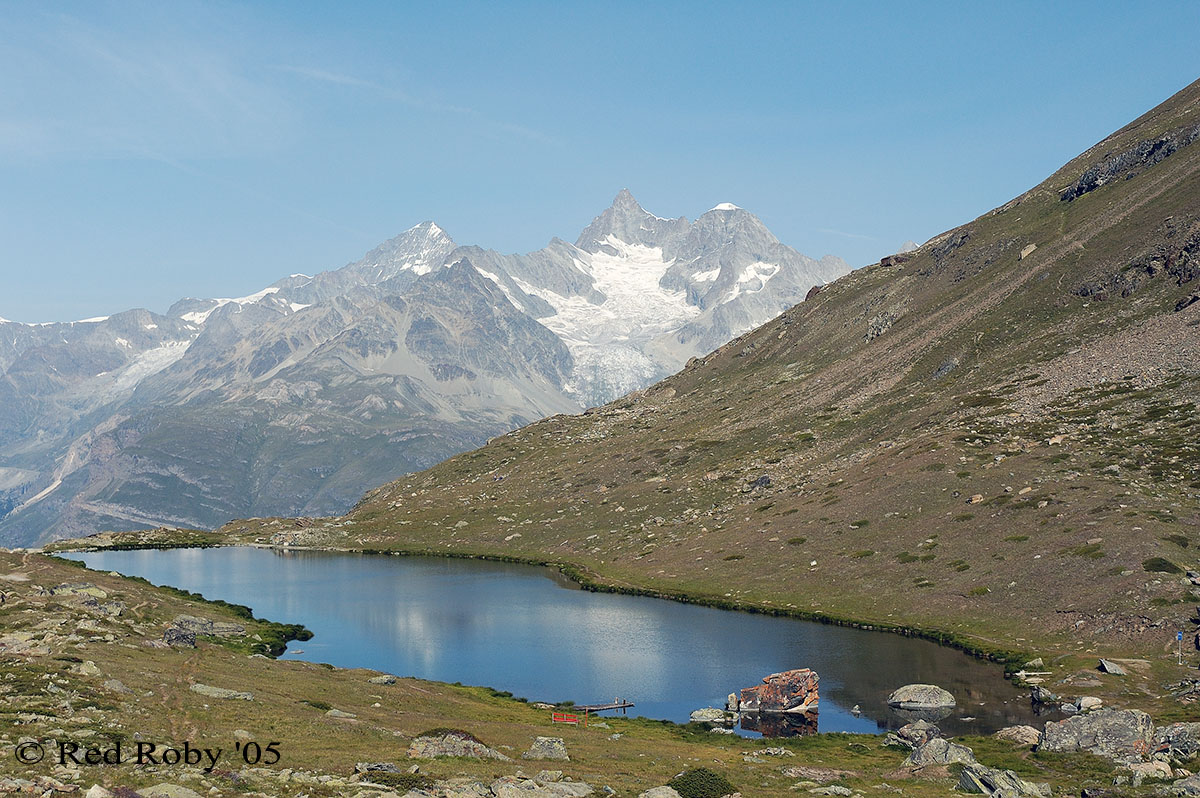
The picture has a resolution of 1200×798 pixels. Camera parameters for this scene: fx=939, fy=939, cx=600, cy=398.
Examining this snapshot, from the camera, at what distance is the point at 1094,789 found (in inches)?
2233

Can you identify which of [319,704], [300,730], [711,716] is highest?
[300,730]

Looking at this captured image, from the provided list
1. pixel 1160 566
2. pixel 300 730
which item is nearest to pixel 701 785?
pixel 300 730

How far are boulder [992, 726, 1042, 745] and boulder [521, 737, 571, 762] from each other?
1360 inches

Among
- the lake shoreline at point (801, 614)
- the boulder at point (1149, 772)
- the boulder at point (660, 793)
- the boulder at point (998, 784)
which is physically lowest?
the lake shoreline at point (801, 614)

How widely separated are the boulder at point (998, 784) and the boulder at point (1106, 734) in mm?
9930

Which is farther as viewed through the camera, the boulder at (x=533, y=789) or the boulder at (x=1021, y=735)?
the boulder at (x=1021, y=735)

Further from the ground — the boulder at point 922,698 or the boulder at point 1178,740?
the boulder at point 1178,740

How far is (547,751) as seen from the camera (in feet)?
208

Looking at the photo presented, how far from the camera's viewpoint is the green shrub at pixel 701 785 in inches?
2154

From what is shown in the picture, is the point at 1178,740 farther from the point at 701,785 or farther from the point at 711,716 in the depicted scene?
the point at 711,716

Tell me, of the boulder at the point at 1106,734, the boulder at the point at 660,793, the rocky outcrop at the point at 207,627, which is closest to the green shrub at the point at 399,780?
the boulder at the point at 660,793

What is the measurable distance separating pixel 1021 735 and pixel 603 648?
5235 centimetres

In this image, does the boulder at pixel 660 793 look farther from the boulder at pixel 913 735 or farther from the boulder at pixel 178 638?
the boulder at pixel 178 638

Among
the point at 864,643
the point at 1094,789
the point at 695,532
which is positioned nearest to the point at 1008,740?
the point at 1094,789
